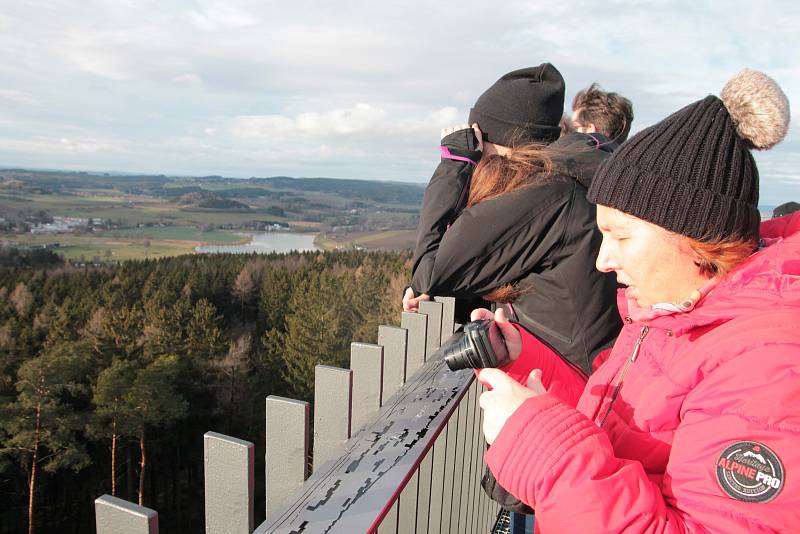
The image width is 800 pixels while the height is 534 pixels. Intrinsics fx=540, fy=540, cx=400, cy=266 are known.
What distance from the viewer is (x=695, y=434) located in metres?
1.02

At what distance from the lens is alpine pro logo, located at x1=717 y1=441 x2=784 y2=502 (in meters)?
0.90

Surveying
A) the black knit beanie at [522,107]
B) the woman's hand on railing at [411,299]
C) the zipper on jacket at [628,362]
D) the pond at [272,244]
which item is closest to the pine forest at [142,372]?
the woman's hand on railing at [411,299]

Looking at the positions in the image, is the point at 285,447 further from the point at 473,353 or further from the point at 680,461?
the point at 680,461

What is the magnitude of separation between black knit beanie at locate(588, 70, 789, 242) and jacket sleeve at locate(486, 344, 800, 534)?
389mm

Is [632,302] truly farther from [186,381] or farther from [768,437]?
[186,381]

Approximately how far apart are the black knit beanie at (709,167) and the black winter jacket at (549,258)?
505 millimetres

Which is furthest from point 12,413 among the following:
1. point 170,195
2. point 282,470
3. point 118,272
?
point 170,195

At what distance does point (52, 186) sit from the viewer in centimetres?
10850

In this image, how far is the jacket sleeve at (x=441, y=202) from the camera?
2.24m

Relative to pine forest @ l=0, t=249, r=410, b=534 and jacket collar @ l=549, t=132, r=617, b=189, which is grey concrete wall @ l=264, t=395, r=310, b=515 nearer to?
jacket collar @ l=549, t=132, r=617, b=189

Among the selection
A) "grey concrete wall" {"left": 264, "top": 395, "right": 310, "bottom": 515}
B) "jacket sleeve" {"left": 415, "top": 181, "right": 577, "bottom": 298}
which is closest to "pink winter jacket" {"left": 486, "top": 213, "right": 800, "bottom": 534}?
"grey concrete wall" {"left": 264, "top": 395, "right": 310, "bottom": 515}

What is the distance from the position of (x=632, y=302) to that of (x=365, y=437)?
0.81m

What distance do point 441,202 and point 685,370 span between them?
1.28 metres

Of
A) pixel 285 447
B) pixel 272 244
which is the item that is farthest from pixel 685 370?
pixel 272 244
